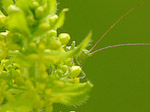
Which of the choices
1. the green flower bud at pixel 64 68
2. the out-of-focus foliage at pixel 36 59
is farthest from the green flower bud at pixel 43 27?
the green flower bud at pixel 64 68

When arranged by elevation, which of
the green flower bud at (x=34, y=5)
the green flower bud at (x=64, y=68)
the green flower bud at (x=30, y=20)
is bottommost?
the green flower bud at (x=64, y=68)

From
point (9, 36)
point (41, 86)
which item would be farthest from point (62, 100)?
point (9, 36)

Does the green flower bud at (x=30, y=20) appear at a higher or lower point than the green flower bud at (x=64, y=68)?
higher

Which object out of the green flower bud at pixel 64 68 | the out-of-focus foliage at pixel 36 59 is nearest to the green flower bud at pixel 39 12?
the out-of-focus foliage at pixel 36 59

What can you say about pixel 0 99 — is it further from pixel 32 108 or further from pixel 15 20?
pixel 15 20

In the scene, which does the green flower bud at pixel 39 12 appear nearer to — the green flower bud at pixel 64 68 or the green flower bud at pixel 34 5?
the green flower bud at pixel 34 5

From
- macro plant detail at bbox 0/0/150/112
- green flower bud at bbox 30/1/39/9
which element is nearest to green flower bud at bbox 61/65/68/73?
macro plant detail at bbox 0/0/150/112

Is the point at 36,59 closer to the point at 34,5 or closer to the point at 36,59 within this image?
the point at 36,59

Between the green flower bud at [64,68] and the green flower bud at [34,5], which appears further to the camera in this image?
the green flower bud at [64,68]

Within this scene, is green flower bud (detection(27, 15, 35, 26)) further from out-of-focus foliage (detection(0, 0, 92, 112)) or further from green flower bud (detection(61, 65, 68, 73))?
green flower bud (detection(61, 65, 68, 73))

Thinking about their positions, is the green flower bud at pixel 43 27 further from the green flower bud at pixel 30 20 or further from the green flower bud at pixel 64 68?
the green flower bud at pixel 64 68

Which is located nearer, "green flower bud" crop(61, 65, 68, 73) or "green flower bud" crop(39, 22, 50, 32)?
"green flower bud" crop(39, 22, 50, 32)
